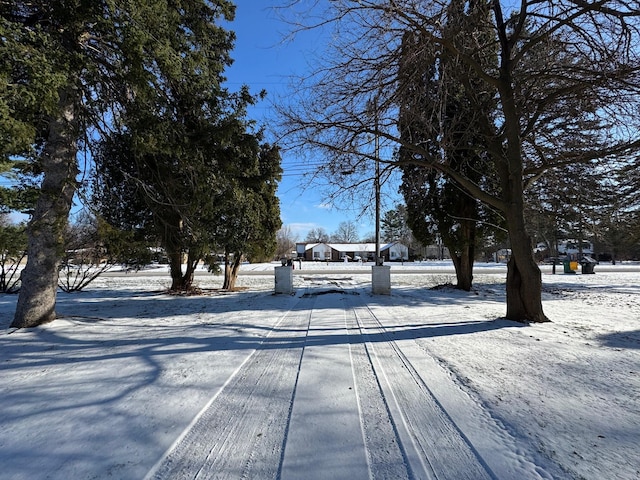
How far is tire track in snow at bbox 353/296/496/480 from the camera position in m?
2.39

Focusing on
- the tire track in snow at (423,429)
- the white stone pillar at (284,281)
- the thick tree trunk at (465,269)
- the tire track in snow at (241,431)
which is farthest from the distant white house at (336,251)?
the tire track in snow at (241,431)

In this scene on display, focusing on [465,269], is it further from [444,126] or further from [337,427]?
[337,427]

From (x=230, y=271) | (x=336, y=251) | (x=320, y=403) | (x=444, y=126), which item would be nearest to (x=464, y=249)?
(x=444, y=126)

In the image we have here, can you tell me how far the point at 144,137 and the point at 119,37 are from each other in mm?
1763

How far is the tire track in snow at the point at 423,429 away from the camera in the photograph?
239 cm

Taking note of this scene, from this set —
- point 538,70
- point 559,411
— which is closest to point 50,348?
point 559,411

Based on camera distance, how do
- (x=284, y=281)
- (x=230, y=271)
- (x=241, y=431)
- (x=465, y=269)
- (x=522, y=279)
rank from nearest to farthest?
(x=241, y=431), (x=522, y=279), (x=284, y=281), (x=465, y=269), (x=230, y=271)

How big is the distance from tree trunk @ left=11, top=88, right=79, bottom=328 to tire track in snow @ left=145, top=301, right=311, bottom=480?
204 inches

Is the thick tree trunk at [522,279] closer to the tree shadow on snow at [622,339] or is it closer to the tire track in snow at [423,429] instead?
the tree shadow on snow at [622,339]

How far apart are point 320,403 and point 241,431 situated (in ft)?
2.71

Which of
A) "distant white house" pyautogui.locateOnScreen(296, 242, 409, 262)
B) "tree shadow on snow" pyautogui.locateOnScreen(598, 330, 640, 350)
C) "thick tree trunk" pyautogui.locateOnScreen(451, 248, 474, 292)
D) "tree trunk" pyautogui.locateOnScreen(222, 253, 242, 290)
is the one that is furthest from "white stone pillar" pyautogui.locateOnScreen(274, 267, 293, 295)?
"distant white house" pyautogui.locateOnScreen(296, 242, 409, 262)

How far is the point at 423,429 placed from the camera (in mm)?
2928

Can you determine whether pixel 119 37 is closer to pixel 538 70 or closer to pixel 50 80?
pixel 50 80

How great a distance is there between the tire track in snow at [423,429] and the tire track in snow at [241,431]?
972 mm
